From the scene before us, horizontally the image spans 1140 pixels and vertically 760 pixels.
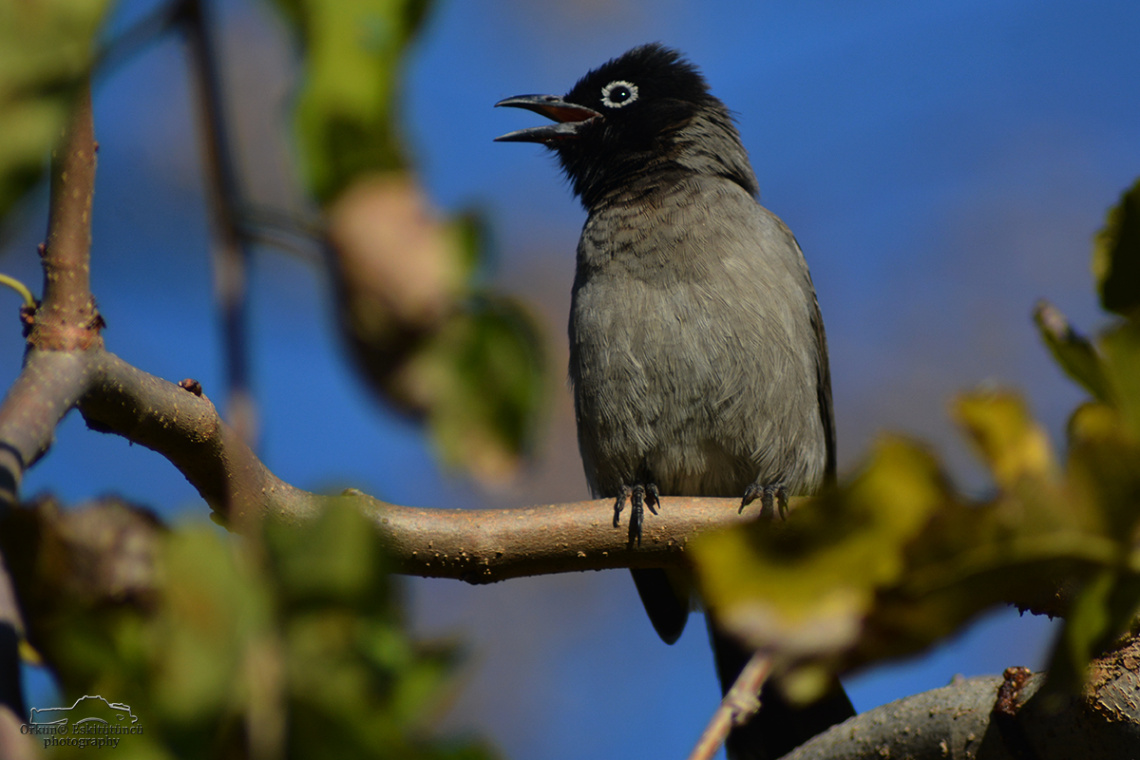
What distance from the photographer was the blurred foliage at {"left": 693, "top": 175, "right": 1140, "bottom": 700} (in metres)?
0.99

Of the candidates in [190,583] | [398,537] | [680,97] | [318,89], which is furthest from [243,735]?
[680,97]

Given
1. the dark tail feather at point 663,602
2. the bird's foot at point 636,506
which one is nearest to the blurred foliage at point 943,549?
the bird's foot at point 636,506

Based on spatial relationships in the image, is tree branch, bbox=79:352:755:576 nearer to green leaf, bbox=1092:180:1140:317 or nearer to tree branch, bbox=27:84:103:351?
tree branch, bbox=27:84:103:351

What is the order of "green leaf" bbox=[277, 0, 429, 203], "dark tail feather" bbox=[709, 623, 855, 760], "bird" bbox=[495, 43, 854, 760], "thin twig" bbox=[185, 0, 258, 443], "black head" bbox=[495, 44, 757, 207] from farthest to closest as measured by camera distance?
1. "black head" bbox=[495, 44, 757, 207]
2. "bird" bbox=[495, 43, 854, 760]
3. "dark tail feather" bbox=[709, 623, 855, 760]
4. "green leaf" bbox=[277, 0, 429, 203]
5. "thin twig" bbox=[185, 0, 258, 443]

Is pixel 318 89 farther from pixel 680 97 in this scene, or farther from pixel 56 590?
pixel 680 97

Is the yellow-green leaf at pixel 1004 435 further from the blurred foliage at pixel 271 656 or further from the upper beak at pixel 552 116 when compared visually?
the upper beak at pixel 552 116

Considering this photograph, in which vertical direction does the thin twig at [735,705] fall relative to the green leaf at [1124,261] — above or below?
below

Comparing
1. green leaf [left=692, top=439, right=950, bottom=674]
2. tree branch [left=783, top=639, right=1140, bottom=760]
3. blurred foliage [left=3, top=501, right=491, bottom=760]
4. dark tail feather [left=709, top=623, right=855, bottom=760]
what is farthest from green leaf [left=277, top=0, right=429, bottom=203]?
dark tail feather [left=709, top=623, right=855, bottom=760]

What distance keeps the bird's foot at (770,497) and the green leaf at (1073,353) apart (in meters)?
3.56

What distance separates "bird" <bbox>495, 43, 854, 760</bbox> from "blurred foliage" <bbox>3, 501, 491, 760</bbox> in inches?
164

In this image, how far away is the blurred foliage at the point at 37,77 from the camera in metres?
1.04

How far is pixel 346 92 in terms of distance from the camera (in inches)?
43.5

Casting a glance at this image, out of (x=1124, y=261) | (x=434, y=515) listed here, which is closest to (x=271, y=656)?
(x=1124, y=261)

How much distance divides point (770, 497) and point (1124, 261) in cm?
400
